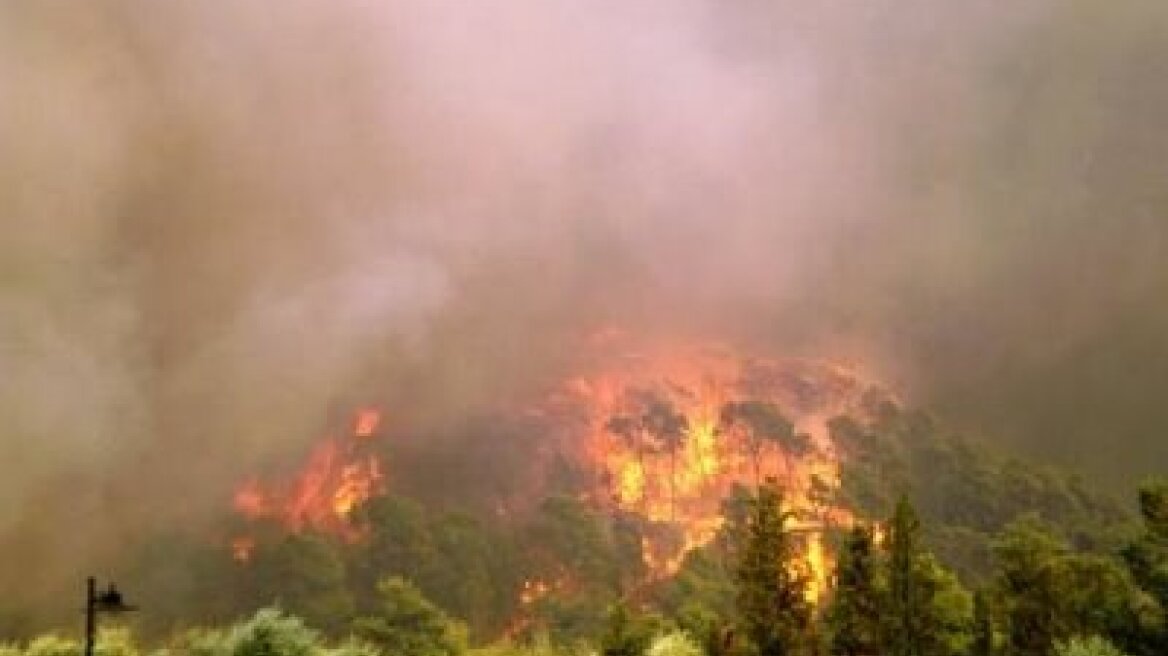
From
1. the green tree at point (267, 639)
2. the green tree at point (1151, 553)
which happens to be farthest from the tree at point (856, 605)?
the green tree at point (267, 639)

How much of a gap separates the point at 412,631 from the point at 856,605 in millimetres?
38038

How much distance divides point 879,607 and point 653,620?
31912 mm

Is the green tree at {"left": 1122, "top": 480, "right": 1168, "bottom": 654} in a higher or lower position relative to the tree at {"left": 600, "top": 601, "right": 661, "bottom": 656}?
higher

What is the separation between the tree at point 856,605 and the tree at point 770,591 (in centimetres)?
228

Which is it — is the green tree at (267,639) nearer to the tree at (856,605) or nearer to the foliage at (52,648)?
the foliage at (52,648)

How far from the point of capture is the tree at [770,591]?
7006cm

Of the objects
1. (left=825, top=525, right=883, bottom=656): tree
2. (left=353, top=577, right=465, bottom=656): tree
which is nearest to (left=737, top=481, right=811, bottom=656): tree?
(left=825, top=525, right=883, bottom=656): tree

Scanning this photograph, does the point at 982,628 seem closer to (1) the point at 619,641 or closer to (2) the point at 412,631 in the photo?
(1) the point at 619,641

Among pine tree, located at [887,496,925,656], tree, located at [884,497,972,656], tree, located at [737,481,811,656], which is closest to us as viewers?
pine tree, located at [887,496,925,656]

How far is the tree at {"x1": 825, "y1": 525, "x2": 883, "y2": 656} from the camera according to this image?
68250 millimetres

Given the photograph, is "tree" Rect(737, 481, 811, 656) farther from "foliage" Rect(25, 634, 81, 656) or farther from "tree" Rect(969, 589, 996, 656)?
"foliage" Rect(25, 634, 81, 656)

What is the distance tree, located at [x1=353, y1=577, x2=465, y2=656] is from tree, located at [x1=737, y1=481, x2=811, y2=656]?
786 inches

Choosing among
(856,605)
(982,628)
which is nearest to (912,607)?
(856,605)

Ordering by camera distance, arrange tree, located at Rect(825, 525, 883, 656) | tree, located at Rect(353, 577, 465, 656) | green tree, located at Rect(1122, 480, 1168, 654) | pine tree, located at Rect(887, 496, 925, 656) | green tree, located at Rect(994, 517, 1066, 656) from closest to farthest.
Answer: green tree, located at Rect(1122, 480, 1168, 654) < green tree, located at Rect(994, 517, 1066, 656) < tree, located at Rect(825, 525, 883, 656) < pine tree, located at Rect(887, 496, 925, 656) < tree, located at Rect(353, 577, 465, 656)
